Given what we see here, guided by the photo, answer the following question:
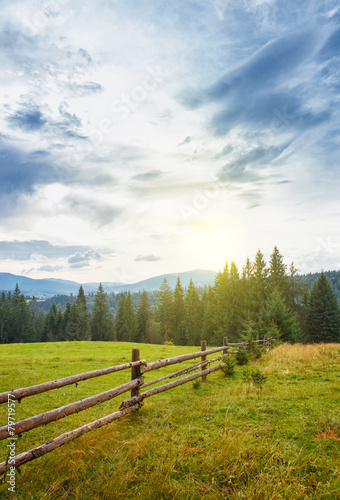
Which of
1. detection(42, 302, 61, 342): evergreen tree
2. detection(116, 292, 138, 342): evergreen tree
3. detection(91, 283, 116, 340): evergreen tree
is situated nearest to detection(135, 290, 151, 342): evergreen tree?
detection(116, 292, 138, 342): evergreen tree

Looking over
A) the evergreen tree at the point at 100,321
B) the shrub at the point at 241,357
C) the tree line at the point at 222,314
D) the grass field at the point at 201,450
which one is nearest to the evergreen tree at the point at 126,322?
the tree line at the point at 222,314

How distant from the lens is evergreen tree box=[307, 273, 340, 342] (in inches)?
1626

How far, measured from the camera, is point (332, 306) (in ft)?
138

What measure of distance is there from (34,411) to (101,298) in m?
56.9

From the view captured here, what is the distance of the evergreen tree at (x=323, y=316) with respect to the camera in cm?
4131

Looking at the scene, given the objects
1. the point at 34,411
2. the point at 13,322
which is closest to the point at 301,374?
the point at 34,411

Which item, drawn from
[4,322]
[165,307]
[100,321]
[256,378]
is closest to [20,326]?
[4,322]

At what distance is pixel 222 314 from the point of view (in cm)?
4550

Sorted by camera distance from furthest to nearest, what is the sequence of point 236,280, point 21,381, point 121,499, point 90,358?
point 236,280, point 90,358, point 21,381, point 121,499

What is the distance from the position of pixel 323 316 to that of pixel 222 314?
652 inches

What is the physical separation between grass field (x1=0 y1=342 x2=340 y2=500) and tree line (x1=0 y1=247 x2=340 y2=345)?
60.6ft

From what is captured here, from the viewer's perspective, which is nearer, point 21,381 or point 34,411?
point 34,411

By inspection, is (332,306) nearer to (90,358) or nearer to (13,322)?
(90,358)

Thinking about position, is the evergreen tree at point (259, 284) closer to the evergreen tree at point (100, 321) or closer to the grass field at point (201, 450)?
the grass field at point (201, 450)
